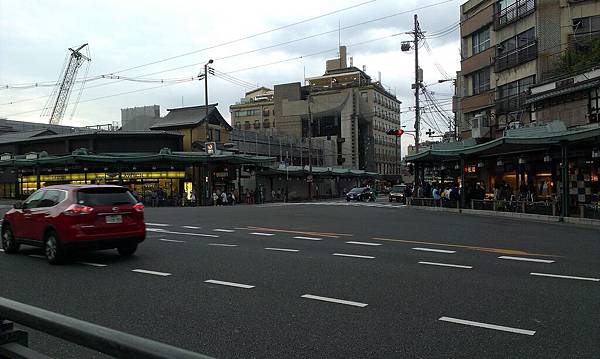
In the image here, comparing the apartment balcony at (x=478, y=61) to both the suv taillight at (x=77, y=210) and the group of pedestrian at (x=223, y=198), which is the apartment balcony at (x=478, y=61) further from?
the suv taillight at (x=77, y=210)

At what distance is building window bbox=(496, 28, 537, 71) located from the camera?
3109 centimetres

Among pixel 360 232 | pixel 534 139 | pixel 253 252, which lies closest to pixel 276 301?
pixel 253 252

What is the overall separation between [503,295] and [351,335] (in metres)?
2.96

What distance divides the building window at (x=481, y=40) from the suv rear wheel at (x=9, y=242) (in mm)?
34202

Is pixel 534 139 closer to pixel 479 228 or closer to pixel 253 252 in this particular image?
pixel 479 228

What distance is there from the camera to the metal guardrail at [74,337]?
8.39ft

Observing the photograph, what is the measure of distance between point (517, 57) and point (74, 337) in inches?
1354

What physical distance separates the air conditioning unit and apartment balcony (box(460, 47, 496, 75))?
12.7 ft

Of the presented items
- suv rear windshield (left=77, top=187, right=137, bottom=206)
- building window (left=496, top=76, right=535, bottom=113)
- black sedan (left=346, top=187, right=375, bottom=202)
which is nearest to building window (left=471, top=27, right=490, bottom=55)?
building window (left=496, top=76, right=535, bottom=113)

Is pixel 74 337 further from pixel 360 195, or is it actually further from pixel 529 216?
pixel 360 195

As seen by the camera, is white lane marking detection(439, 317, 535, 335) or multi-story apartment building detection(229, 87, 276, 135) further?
multi-story apartment building detection(229, 87, 276, 135)

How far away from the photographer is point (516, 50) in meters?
32.5

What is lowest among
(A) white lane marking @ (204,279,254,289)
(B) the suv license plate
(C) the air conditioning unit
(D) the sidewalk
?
(D) the sidewalk

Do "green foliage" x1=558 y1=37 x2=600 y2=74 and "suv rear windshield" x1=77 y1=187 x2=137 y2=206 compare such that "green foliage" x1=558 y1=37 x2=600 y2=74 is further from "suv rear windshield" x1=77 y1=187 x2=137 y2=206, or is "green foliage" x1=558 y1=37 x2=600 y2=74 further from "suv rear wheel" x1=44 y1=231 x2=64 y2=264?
"suv rear wheel" x1=44 y1=231 x2=64 y2=264
